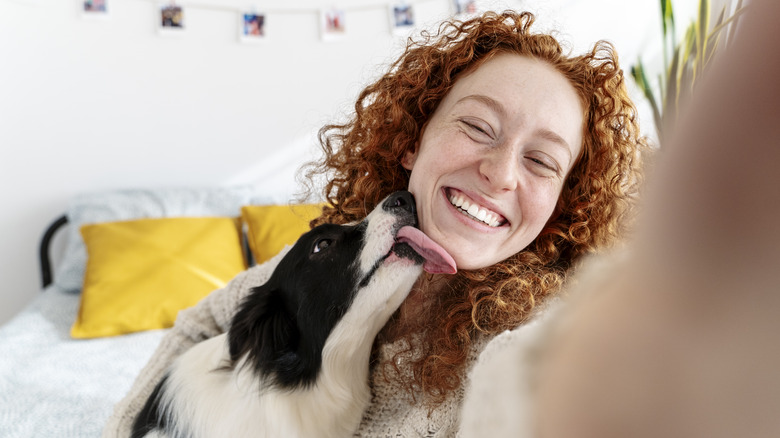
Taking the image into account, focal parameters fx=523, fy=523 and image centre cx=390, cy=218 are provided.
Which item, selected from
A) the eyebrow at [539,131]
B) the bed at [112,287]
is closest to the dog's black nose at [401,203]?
the eyebrow at [539,131]

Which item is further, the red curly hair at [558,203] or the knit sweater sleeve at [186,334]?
the knit sweater sleeve at [186,334]

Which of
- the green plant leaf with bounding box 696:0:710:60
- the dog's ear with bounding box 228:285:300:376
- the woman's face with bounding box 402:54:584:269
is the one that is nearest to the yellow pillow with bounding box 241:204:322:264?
the dog's ear with bounding box 228:285:300:376

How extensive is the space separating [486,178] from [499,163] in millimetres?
31

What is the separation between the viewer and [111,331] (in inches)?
83.7

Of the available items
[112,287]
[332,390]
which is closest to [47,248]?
[112,287]

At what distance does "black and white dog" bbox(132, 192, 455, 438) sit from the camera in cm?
95

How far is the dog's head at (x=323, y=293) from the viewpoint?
0.93 meters

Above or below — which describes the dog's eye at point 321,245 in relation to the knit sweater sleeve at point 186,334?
above

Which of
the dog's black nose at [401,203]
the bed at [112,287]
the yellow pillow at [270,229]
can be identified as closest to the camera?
the dog's black nose at [401,203]

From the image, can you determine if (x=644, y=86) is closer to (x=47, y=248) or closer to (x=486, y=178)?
(x=486, y=178)

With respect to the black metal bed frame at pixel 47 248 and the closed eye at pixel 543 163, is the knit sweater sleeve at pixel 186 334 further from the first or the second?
the black metal bed frame at pixel 47 248

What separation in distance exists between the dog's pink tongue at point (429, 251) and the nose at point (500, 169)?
5.2 inches

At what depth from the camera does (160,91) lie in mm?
2873

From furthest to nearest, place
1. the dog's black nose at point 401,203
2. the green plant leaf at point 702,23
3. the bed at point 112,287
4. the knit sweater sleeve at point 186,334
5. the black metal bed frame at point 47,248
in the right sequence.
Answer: the black metal bed frame at point 47,248, the green plant leaf at point 702,23, the bed at point 112,287, the knit sweater sleeve at point 186,334, the dog's black nose at point 401,203
